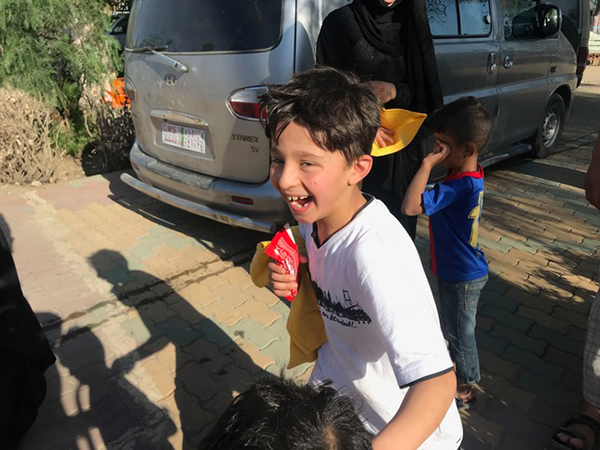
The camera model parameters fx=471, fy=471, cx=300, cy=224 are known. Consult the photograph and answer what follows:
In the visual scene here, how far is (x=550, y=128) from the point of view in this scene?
6.75 m

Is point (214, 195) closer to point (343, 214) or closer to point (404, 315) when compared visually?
point (343, 214)

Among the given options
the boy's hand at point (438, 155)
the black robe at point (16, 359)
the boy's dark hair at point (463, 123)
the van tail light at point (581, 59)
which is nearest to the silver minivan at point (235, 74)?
the boy's dark hair at point (463, 123)

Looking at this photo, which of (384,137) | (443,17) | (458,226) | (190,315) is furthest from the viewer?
(443,17)

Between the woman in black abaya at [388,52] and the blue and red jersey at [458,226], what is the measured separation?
23.4 inches

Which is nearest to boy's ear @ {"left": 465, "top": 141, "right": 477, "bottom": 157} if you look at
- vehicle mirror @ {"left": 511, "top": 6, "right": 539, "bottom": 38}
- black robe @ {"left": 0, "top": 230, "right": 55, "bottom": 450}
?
black robe @ {"left": 0, "top": 230, "right": 55, "bottom": 450}

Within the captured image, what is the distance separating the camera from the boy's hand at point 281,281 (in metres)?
1.39

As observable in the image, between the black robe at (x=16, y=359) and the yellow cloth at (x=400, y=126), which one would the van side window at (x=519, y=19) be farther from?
the black robe at (x=16, y=359)

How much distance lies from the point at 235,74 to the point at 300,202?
2284mm

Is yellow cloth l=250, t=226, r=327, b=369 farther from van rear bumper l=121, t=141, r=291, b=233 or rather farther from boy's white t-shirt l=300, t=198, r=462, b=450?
van rear bumper l=121, t=141, r=291, b=233

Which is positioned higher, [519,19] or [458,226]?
[519,19]

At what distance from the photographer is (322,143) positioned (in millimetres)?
1187

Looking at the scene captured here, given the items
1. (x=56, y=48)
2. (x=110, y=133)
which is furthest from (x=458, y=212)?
(x=56, y=48)

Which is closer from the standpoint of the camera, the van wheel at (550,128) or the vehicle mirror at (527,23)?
the vehicle mirror at (527,23)

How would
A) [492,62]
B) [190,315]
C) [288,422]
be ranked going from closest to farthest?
[288,422] < [190,315] < [492,62]
